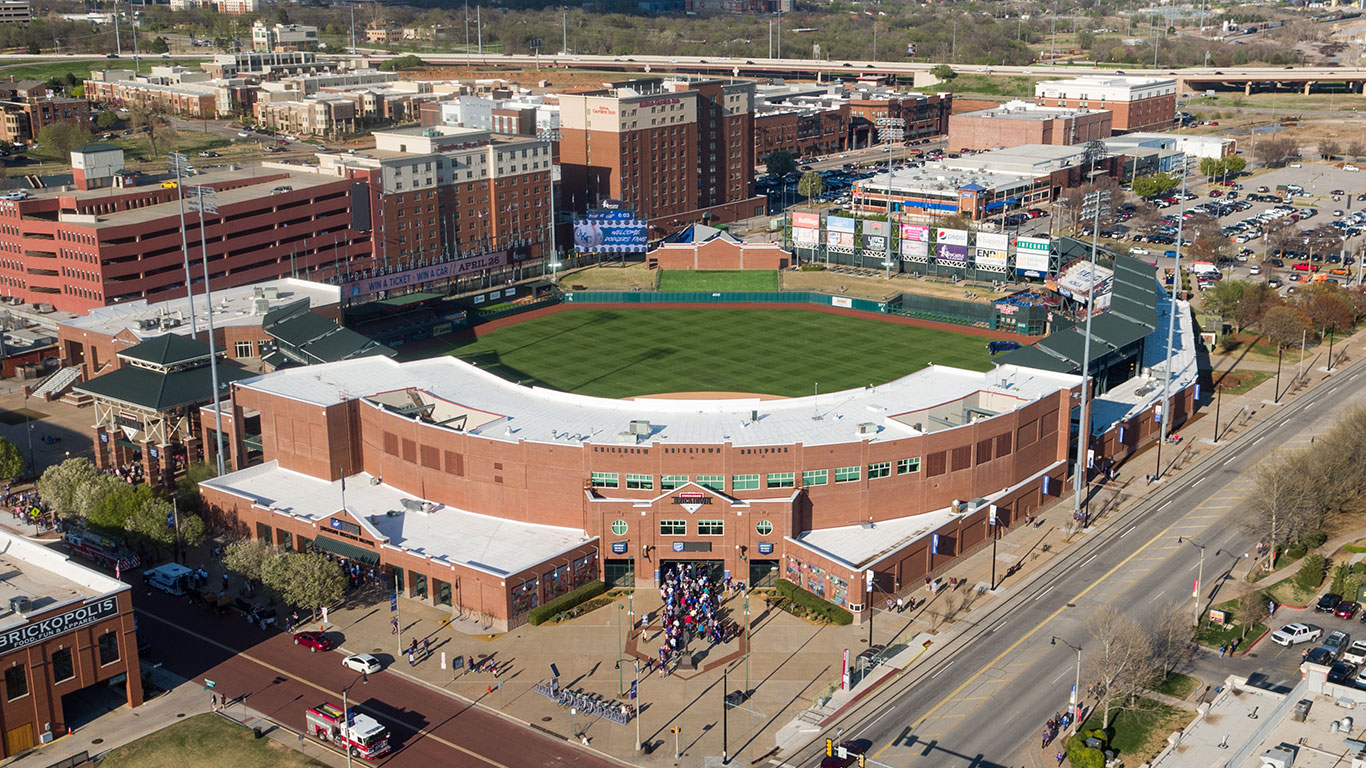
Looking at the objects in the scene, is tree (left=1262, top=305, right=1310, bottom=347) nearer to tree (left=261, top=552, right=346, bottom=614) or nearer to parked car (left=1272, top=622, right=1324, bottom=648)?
parked car (left=1272, top=622, right=1324, bottom=648)

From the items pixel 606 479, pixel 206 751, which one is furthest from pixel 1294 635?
pixel 206 751

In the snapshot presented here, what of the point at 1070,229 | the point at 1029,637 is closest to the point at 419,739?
the point at 1029,637

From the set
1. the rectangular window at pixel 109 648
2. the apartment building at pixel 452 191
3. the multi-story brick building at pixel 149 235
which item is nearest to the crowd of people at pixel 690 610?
the rectangular window at pixel 109 648

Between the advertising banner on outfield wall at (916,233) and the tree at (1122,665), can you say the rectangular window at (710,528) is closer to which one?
the tree at (1122,665)

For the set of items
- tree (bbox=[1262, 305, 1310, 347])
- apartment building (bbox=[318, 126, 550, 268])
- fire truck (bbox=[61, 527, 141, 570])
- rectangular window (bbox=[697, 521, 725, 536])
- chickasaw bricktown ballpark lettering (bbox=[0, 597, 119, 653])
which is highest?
apartment building (bbox=[318, 126, 550, 268])

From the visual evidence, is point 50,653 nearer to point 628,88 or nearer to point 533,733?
point 533,733

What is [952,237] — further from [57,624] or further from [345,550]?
[57,624]

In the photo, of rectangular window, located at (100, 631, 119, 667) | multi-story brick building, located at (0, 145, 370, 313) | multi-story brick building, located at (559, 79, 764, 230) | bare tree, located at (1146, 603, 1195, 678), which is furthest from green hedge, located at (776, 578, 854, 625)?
multi-story brick building, located at (559, 79, 764, 230)
